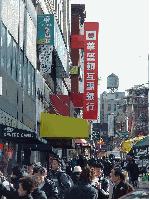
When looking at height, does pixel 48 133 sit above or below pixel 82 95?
below

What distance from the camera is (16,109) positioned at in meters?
20.9

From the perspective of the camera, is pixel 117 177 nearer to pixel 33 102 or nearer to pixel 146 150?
pixel 146 150

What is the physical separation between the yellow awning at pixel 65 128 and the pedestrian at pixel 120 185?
17.6m

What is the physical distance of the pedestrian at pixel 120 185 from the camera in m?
8.55

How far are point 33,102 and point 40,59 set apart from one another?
11.1 feet

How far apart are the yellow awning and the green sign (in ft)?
14.5

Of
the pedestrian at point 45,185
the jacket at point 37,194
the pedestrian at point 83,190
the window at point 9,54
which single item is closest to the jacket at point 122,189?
the pedestrian at point 83,190

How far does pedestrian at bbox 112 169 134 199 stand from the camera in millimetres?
8555

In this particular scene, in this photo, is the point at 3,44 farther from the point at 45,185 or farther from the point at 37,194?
the point at 37,194

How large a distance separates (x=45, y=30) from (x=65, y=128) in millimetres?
5749

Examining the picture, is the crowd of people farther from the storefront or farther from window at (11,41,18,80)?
window at (11,41,18,80)

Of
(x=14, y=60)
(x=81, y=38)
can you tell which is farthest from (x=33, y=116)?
(x=81, y=38)

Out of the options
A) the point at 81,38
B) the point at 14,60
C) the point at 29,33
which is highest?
the point at 81,38

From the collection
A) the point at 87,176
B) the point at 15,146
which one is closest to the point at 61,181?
the point at 87,176
